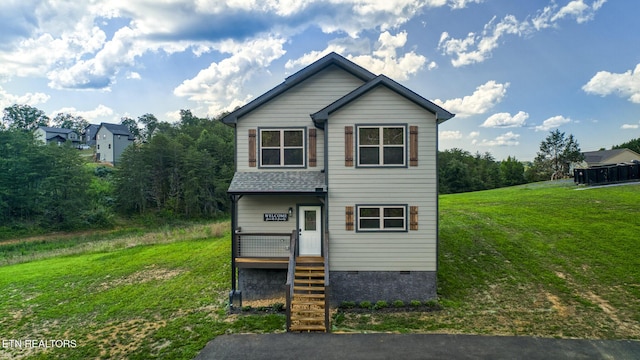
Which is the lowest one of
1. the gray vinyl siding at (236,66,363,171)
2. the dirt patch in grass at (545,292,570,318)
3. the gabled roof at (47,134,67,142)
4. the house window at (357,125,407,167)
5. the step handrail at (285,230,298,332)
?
the dirt patch in grass at (545,292,570,318)

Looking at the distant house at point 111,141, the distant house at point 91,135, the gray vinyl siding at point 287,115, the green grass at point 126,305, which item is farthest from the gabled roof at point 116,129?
the gray vinyl siding at point 287,115

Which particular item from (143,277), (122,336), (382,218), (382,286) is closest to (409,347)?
(382,286)

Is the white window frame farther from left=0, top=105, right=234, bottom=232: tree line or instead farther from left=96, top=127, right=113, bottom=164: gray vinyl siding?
left=96, top=127, right=113, bottom=164: gray vinyl siding

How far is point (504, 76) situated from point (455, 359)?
79.5 feet

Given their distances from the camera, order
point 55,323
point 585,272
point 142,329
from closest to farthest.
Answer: point 142,329
point 55,323
point 585,272

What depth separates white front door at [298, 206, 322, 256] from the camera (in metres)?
Answer: 11.8

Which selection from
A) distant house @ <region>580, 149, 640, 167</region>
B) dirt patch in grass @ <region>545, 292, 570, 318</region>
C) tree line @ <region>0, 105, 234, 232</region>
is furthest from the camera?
distant house @ <region>580, 149, 640, 167</region>

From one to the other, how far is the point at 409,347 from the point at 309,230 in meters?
5.09

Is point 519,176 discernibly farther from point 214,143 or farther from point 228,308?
point 228,308

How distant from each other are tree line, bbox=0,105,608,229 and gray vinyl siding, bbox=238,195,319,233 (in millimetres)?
34313

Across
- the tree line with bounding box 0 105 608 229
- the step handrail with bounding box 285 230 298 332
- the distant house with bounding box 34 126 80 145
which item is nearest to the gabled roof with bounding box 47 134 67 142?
the distant house with bounding box 34 126 80 145

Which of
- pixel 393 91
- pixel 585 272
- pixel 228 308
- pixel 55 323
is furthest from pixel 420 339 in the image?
pixel 55 323

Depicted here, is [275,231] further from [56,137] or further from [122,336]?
[56,137]

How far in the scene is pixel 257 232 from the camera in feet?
38.9
